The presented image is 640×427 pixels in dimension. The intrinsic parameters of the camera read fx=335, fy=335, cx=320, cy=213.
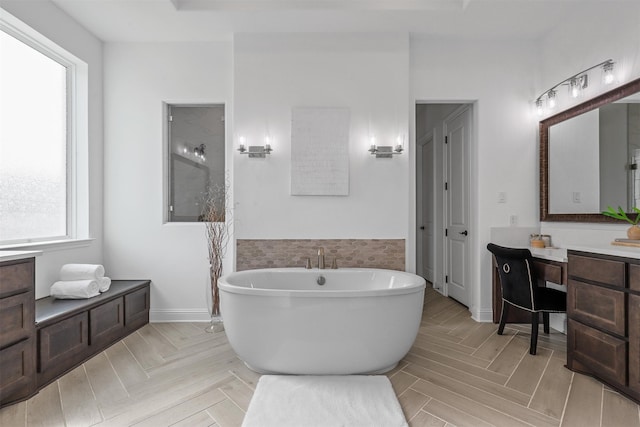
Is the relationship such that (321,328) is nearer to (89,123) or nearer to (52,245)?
(52,245)

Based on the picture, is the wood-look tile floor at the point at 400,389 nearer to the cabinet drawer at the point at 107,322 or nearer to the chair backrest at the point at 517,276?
the cabinet drawer at the point at 107,322

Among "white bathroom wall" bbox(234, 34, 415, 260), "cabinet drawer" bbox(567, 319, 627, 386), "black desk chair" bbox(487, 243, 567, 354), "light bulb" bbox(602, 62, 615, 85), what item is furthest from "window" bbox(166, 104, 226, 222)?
"light bulb" bbox(602, 62, 615, 85)

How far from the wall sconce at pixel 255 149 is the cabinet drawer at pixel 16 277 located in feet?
5.74

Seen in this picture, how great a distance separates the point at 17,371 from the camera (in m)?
1.85

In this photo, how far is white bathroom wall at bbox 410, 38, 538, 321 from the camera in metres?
3.25

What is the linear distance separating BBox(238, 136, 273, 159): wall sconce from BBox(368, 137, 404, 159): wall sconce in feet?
3.11

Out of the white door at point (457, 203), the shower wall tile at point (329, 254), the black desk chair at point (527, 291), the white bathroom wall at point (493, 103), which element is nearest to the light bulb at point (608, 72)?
the white bathroom wall at point (493, 103)

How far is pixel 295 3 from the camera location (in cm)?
278

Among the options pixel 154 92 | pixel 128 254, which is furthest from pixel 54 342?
pixel 154 92

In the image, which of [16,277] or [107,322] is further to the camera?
[107,322]

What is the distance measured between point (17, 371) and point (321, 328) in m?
1.70

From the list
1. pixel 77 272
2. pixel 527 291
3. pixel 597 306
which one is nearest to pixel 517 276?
pixel 527 291

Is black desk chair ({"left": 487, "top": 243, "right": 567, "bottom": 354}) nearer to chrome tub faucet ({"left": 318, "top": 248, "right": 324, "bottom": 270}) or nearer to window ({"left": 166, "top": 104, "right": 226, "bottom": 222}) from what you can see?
chrome tub faucet ({"left": 318, "top": 248, "right": 324, "bottom": 270})

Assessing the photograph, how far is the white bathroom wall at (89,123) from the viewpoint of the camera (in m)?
2.55
